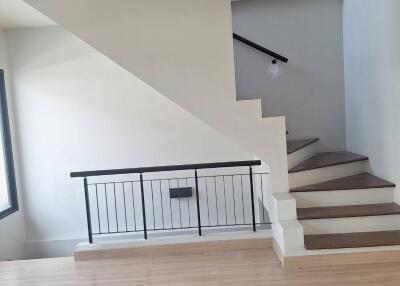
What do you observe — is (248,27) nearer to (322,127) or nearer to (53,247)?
(322,127)

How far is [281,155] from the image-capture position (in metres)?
3.71

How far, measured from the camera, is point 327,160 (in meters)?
4.30

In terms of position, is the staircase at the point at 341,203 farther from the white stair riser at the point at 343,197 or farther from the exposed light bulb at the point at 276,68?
the exposed light bulb at the point at 276,68

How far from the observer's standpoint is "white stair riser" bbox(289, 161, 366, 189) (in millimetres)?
3840

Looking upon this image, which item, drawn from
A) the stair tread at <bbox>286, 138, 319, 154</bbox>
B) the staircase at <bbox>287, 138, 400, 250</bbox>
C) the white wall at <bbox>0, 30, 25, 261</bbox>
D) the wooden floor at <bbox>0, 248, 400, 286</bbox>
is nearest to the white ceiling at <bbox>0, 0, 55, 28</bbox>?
the white wall at <bbox>0, 30, 25, 261</bbox>

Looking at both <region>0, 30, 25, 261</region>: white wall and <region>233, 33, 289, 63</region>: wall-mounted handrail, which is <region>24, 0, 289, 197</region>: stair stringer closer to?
<region>233, 33, 289, 63</region>: wall-mounted handrail

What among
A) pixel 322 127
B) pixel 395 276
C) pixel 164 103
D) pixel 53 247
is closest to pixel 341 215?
pixel 395 276

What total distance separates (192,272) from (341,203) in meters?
1.59

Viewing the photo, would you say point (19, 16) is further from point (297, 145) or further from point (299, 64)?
point (297, 145)

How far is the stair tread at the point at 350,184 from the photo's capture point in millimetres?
3666

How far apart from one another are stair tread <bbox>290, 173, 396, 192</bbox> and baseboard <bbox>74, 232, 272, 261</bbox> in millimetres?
665

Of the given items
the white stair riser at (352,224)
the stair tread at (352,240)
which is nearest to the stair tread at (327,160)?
the white stair riser at (352,224)

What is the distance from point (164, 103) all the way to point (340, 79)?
8.01ft

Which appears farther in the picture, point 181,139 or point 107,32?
point 181,139
